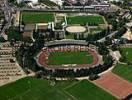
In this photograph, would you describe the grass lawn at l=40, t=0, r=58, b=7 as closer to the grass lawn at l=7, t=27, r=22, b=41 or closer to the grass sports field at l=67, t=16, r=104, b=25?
the grass sports field at l=67, t=16, r=104, b=25

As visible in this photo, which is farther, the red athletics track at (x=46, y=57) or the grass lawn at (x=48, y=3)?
the grass lawn at (x=48, y=3)

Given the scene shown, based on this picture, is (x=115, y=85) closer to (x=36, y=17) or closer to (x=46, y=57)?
(x=46, y=57)

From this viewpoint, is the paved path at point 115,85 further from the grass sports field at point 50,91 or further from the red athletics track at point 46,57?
the red athletics track at point 46,57

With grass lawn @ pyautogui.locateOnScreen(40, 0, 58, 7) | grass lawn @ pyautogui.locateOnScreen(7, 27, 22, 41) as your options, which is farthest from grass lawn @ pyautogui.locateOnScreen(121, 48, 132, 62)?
grass lawn @ pyautogui.locateOnScreen(40, 0, 58, 7)

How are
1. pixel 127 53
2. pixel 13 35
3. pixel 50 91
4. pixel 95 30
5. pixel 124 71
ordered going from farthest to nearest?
pixel 95 30 < pixel 13 35 < pixel 127 53 < pixel 124 71 < pixel 50 91

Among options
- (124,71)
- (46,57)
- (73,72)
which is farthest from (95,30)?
(73,72)

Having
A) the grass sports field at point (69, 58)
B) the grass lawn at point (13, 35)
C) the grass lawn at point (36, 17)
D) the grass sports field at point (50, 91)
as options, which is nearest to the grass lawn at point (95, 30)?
the grass sports field at point (69, 58)
